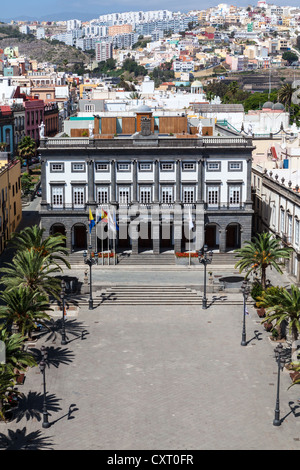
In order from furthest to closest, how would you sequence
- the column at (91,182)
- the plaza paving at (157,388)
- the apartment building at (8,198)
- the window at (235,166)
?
the apartment building at (8,198)
the window at (235,166)
the column at (91,182)
the plaza paving at (157,388)

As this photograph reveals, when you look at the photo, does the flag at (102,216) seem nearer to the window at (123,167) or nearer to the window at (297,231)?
the window at (123,167)

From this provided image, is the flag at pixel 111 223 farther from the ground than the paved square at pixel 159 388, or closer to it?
farther from the ground

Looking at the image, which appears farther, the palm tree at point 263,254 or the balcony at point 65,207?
the balcony at point 65,207

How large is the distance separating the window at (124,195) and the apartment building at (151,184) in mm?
98

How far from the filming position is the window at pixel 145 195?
72.4 meters

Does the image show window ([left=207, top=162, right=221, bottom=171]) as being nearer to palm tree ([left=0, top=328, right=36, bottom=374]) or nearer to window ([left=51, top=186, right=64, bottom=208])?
window ([left=51, top=186, right=64, bottom=208])

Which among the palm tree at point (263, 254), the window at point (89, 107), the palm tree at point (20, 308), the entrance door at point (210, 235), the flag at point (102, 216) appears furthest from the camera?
the window at point (89, 107)

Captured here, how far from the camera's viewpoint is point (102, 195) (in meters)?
72.3

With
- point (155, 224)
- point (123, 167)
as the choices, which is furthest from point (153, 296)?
point (123, 167)

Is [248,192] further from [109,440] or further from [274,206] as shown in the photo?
[109,440]

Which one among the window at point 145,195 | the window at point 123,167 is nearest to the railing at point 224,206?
the window at point 145,195

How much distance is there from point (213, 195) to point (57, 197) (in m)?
15.3

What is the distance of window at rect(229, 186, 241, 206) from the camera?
7262 centimetres
